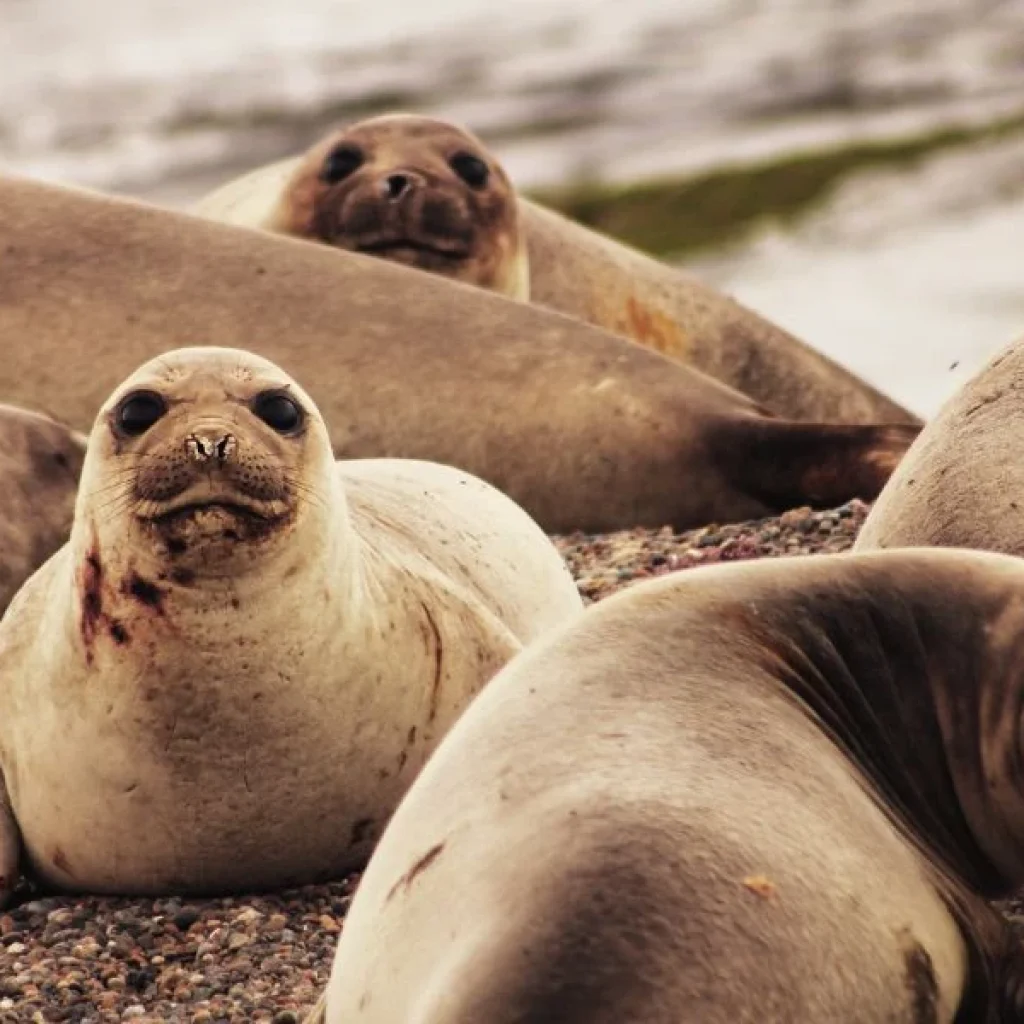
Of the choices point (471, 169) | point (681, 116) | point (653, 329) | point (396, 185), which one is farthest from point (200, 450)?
point (681, 116)

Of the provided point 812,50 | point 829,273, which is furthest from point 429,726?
point 812,50

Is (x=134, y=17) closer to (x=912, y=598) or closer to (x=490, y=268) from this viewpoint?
(x=490, y=268)

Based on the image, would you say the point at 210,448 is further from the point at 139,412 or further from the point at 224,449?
the point at 139,412

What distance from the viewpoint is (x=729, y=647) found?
4141mm

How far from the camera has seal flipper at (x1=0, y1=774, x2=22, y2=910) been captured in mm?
5383

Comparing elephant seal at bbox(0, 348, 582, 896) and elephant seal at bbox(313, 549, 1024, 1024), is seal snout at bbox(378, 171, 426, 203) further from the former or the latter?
elephant seal at bbox(313, 549, 1024, 1024)

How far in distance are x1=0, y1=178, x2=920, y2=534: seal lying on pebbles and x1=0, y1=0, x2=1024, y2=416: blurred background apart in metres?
9.44

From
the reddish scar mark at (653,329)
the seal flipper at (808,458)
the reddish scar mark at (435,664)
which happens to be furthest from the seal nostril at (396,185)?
the reddish scar mark at (435,664)

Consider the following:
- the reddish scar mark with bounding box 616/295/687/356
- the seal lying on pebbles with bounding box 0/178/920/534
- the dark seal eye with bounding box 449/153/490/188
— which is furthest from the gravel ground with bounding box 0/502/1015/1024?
the reddish scar mark with bounding box 616/295/687/356

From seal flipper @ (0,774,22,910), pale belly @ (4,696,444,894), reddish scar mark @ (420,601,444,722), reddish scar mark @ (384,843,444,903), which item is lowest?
seal flipper @ (0,774,22,910)

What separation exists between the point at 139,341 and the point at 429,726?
2.55 meters

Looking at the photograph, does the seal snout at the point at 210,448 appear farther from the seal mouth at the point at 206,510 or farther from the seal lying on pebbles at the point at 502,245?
the seal lying on pebbles at the point at 502,245

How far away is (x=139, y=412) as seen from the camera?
17.2 feet

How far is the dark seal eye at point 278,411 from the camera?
530cm
